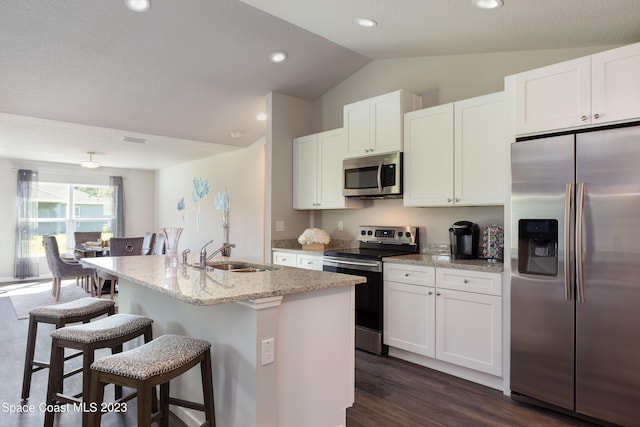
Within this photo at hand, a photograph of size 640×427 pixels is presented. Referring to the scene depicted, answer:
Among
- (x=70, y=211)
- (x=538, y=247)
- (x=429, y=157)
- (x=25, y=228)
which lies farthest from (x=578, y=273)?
(x=70, y=211)

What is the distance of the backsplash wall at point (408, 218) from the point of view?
338 centimetres

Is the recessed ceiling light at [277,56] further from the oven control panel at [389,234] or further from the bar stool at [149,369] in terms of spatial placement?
the bar stool at [149,369]

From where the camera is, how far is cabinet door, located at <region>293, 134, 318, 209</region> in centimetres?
447

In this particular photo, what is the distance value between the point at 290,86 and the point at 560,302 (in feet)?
11.0

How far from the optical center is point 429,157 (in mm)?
3408

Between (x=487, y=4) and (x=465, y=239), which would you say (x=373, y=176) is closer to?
(x=465, y=239)

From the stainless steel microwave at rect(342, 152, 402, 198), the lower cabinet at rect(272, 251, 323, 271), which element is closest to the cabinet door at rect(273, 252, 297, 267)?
the lower cabinet at rect(272, 251, 323, 271)

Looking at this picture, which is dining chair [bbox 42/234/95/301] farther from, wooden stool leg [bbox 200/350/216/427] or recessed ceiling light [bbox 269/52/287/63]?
wooden stool leg [bbox 200/350/216/427]

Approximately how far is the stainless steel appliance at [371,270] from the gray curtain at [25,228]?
671 cm

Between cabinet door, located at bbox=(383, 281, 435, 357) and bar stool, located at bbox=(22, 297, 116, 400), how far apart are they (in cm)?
219

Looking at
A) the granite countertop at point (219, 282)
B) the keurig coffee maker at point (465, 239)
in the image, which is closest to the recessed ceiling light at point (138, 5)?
the granite countertop at point (219, 282)

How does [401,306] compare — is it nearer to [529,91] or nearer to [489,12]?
[529,91]

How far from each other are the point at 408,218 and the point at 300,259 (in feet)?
3.92

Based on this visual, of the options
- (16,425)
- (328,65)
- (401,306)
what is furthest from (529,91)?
(16,425)
